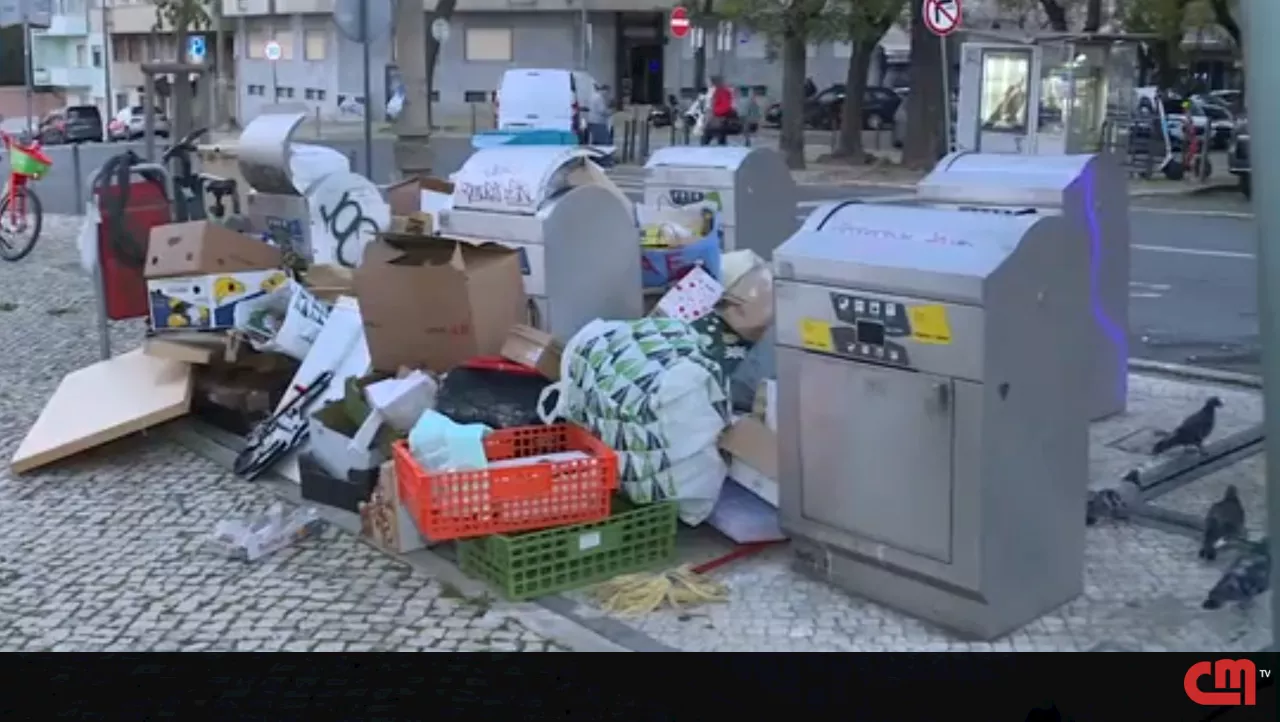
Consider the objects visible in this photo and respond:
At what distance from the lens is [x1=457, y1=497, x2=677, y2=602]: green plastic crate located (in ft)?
17.0

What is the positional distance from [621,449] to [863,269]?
118 centimetres

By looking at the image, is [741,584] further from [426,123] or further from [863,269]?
[426,123]

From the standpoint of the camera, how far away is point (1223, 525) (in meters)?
5.55

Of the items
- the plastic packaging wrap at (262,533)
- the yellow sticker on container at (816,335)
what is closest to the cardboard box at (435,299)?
the plastic packaging wrap at (262,533)

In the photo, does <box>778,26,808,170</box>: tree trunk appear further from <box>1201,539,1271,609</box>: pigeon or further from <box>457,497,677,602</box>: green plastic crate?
<box>1201,539,1271,609</box>: pigeon

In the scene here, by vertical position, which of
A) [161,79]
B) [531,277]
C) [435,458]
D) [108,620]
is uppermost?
[161,79]

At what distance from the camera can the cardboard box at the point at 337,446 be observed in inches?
243

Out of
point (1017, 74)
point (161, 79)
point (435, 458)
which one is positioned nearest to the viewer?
point (435, 458)

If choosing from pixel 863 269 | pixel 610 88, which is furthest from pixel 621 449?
pixel 610 88

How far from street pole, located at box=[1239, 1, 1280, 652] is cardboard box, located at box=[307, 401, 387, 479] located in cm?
394

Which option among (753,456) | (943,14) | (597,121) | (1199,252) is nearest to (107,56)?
(597,121)

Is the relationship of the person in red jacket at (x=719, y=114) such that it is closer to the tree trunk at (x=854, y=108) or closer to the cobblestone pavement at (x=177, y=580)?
the tree trunk at (x=854, y=108)

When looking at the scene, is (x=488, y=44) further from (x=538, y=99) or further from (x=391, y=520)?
(x=391, y=520)

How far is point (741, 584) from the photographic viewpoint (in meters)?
5.36
